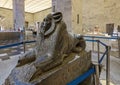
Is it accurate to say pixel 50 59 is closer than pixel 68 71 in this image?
Yes

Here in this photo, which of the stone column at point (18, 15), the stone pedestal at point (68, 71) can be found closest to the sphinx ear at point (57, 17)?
the stone pedestal at point (68, 71)

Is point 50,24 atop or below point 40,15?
below

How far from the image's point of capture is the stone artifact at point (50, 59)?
1803 millimetres

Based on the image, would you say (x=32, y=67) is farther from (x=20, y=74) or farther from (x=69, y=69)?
(x=69, y=69)

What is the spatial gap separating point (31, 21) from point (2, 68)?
2446cm

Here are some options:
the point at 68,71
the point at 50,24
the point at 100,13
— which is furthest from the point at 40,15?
the point at 68,71

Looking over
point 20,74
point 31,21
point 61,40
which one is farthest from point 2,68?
point 31,21

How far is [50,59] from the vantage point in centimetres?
188

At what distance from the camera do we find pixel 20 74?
6.32 feet

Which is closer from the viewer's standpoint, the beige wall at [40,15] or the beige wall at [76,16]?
the beige wall at [76,16]

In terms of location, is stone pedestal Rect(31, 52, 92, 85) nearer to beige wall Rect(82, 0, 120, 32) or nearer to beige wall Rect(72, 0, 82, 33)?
beige wall Rect(72, 0, 82, 33)

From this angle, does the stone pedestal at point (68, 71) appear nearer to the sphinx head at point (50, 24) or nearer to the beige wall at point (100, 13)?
the sphinx head at point (50, 24)

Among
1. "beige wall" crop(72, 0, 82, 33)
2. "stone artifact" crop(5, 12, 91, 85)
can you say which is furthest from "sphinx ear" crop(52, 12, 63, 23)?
"beige wall" crop(72, 0, 82, 33)

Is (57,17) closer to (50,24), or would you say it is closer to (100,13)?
(50,24)
